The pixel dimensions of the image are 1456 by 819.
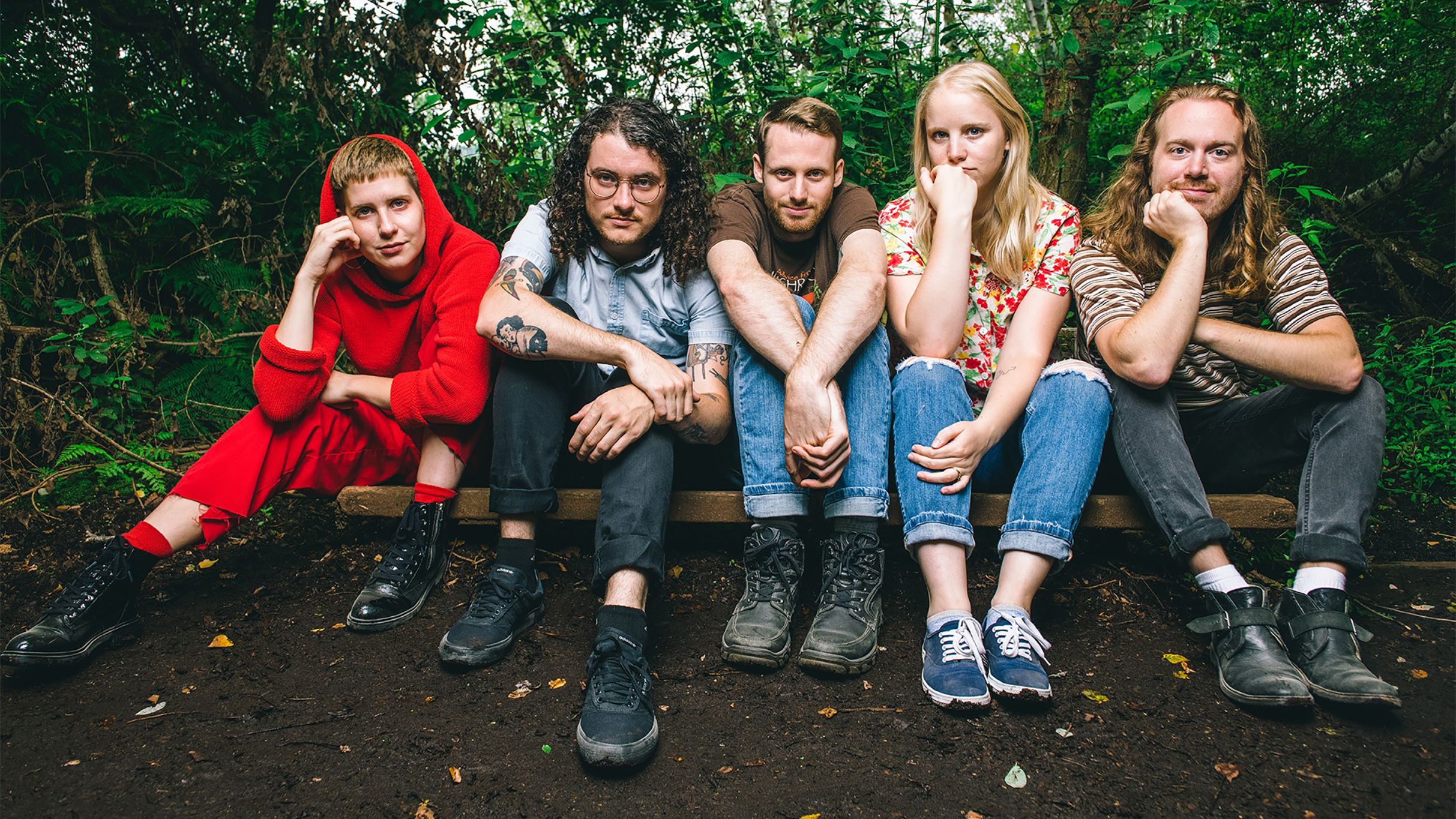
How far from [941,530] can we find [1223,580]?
77 cm

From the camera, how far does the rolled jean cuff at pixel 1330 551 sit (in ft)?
6.89

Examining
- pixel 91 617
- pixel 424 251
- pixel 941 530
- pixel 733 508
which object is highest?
pixel 424 251

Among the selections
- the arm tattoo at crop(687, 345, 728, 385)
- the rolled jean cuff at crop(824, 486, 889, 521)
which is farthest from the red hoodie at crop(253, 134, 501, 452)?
the rolled jean cuff at crop(824, 486, 889, 521)

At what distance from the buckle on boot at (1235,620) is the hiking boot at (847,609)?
87 cm

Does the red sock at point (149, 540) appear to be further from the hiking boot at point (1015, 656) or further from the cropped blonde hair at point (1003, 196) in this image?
the cropped blonde hair at point (1003, 196)

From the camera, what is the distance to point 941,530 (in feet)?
7.27

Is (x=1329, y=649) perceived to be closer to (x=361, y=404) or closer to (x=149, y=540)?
(x=361, y=404)

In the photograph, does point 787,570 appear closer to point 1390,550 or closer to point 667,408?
point 667,408

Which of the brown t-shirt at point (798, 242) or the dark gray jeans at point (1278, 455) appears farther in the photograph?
the brown t-shirt at point (798, 242)

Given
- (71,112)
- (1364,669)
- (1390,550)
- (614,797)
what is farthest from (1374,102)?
(71,112)

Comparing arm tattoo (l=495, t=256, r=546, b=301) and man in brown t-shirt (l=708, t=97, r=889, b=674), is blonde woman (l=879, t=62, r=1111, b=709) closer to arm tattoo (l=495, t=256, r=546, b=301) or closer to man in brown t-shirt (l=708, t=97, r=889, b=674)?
man in brown t-shirt (l=708, t=97, r=889, b=674)

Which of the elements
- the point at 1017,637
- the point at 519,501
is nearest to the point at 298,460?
the point at 519,501

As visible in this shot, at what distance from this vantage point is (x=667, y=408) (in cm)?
237

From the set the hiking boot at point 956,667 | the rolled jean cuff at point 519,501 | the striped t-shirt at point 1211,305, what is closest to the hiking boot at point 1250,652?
the hiking boot at point 956,667
